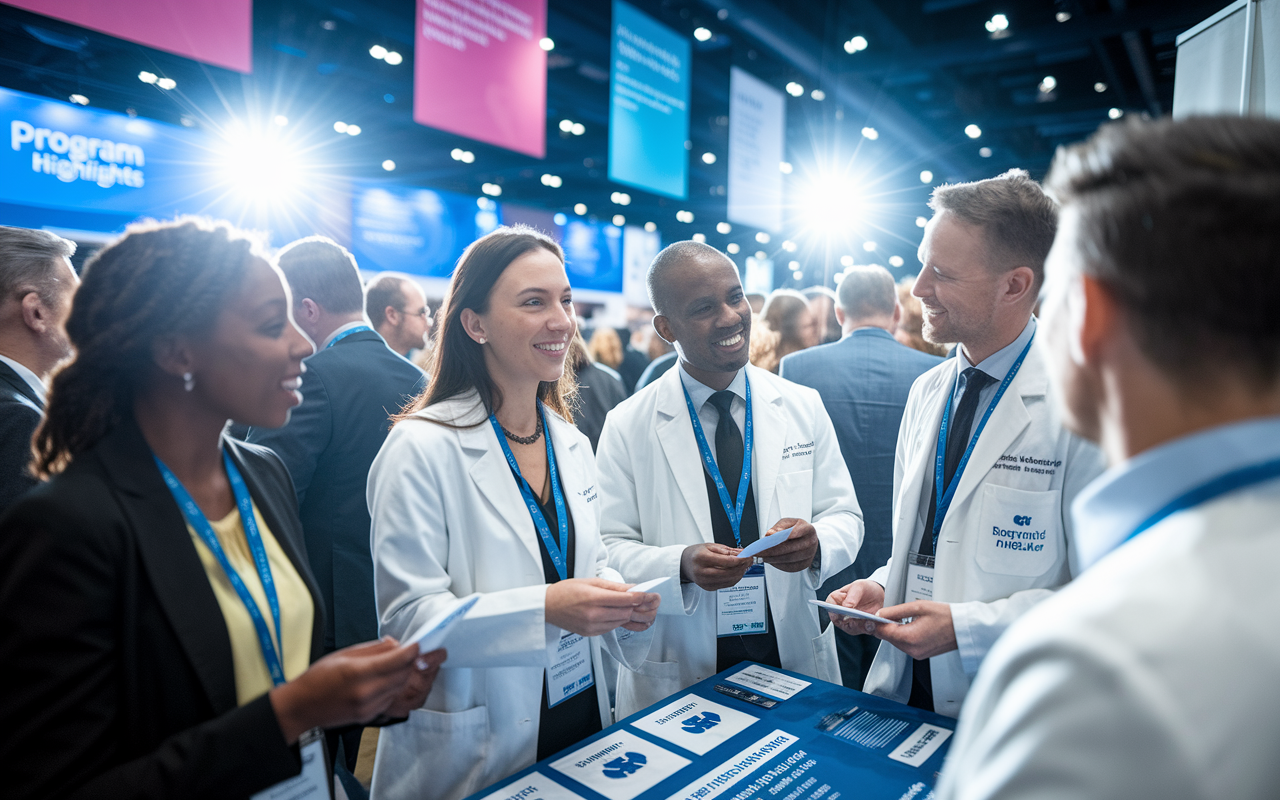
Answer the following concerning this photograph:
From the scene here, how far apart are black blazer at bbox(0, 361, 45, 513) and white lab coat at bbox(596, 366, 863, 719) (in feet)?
5.36

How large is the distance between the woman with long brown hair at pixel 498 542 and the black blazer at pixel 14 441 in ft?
3.54

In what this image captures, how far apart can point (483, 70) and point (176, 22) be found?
1695 mm

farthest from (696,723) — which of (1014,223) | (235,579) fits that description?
(1014,223)

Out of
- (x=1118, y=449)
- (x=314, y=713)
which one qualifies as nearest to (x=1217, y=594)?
(x=1118, y=449)

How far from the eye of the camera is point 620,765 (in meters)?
1.34

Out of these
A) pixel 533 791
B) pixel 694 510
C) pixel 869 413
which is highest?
pixel 869 413

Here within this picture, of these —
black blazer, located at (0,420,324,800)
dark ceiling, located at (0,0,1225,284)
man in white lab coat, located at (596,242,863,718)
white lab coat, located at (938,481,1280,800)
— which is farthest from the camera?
dark ceiling, located at (0,0,1225,284)

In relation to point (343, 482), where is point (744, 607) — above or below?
below

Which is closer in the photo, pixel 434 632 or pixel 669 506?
pixel 434 632

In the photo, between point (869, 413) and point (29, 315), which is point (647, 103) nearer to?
point (869, 413)

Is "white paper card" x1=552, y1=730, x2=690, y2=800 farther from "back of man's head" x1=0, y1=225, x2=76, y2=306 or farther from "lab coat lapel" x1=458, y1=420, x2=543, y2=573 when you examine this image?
"back of man's head" x1=0, y1=225, x2=76, y2=306

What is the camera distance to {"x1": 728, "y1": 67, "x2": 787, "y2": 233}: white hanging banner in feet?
20.7

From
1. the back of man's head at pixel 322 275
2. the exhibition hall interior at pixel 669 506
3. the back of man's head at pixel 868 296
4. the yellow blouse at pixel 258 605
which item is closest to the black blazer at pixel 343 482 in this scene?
the exhibition hall interior at pixel 669 506

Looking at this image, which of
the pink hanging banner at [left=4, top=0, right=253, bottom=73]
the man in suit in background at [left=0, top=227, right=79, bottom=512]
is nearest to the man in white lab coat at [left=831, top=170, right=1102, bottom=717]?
the man in suit in background at [left=0, top=227, right=79, bottom=512]
